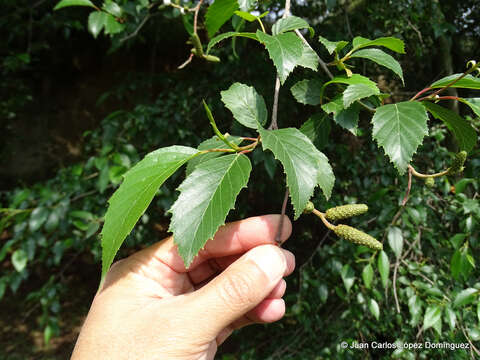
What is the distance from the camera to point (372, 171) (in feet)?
4.73

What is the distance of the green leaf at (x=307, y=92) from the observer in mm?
756

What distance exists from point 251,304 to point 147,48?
10.7 ft

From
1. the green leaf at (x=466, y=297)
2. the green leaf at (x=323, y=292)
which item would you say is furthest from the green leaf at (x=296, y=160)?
the green leaf at (x=323, y=292)

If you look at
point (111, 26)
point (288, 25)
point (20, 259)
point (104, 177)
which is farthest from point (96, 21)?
point (20, 259)

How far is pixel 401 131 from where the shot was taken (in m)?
0.59

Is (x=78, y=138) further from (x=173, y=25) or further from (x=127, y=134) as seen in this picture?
(x=127, y=134)

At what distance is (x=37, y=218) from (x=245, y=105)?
3.86 ft

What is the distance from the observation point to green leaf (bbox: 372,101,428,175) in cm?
57

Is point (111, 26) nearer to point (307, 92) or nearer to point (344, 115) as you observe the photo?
point (307, 92)

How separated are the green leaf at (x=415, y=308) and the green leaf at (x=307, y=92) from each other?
85cm

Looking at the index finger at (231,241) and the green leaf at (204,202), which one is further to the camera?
the index finger at (231,241)

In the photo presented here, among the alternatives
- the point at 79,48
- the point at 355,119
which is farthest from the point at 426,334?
the point at 79,48

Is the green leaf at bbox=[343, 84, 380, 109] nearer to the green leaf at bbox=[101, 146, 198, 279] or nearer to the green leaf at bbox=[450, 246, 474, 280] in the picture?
the green leaf at bbox=[101, 146, 198, 279]

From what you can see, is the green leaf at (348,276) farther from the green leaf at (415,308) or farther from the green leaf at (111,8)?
the green leaf at (111,8)
